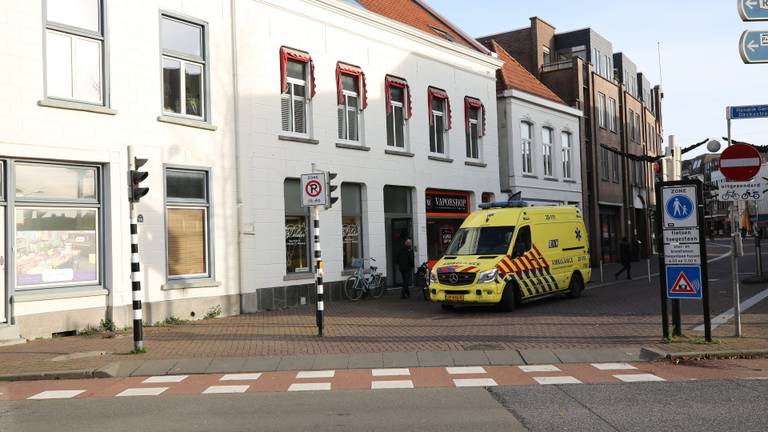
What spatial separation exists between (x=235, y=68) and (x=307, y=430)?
12372 mm

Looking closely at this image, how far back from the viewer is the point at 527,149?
3095cm

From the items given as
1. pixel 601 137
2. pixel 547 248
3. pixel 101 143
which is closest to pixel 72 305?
pixel 101 143

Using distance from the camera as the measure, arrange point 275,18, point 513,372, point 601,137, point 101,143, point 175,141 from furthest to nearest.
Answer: point 601,137, point 275,18, point 175,141, point 101,143, point 513,372

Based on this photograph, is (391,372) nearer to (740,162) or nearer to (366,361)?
(366,361)

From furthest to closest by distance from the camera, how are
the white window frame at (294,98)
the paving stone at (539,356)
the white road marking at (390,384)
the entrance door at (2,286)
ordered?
the white window frame at (294,98)
the entrance door at (2,286)
the paving stone at (539,356)
the white road marking at (390,384)

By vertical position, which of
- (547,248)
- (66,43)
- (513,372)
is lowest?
(513,372)

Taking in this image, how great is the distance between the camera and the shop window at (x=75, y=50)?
13.8m

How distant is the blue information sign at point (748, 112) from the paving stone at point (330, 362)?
23.9 feet

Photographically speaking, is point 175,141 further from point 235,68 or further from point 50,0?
point 50,0

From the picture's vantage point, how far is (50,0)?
13758 millimetres

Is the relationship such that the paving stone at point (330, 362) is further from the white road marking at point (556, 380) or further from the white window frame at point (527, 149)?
the white window frame at point (527, 149)

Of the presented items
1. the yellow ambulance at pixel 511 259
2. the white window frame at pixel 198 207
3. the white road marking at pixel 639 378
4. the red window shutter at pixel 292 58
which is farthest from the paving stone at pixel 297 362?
the red window shutter at pixel 292 58

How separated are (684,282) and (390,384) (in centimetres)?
532

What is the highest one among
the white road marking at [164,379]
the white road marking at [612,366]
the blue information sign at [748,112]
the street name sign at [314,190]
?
the blue information sign at [748,112]
